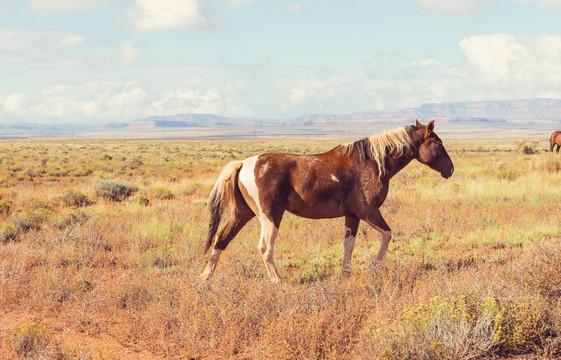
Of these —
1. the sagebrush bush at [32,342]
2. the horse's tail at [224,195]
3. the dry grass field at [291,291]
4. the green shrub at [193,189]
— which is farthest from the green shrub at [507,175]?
the sagebrush bush at [32,342]

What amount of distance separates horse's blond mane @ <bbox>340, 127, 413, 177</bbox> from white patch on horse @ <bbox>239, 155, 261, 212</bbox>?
138cm

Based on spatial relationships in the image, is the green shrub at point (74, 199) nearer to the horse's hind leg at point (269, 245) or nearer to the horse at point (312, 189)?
the horse at point (312, 189)

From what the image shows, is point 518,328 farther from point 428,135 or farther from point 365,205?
point 428,135

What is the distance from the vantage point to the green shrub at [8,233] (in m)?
8.53

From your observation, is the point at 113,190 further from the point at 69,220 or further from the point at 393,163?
the point at 393,163

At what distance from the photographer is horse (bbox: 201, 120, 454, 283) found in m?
5.83

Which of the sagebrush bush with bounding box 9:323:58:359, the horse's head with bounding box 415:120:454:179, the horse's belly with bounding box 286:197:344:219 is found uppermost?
the horse's head with bounding box 415:120:454:179

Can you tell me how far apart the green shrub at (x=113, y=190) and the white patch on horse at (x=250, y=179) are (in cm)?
1046

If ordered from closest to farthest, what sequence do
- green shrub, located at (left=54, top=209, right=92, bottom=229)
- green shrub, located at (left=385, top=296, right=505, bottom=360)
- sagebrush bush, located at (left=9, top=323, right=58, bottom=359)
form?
green shrub, located at (left=385, top=296, right=505, bottom=360)
sagebrush bush, located at (left=9, top=323, right=58, bottom=359)
green shrub, located at (left=54, top=209, right=92, bottom=229)

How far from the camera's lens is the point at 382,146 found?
6.22 m

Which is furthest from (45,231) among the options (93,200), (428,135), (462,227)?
(462,227)

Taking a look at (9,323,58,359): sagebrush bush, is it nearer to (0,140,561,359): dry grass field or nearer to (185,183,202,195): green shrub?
(0,140,561,359): dry grass field

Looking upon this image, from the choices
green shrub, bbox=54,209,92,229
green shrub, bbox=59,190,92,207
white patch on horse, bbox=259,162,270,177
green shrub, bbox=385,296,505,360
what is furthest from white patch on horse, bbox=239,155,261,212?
green shrub, bbox=59,190,92,207

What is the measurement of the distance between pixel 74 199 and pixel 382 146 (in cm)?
1146
